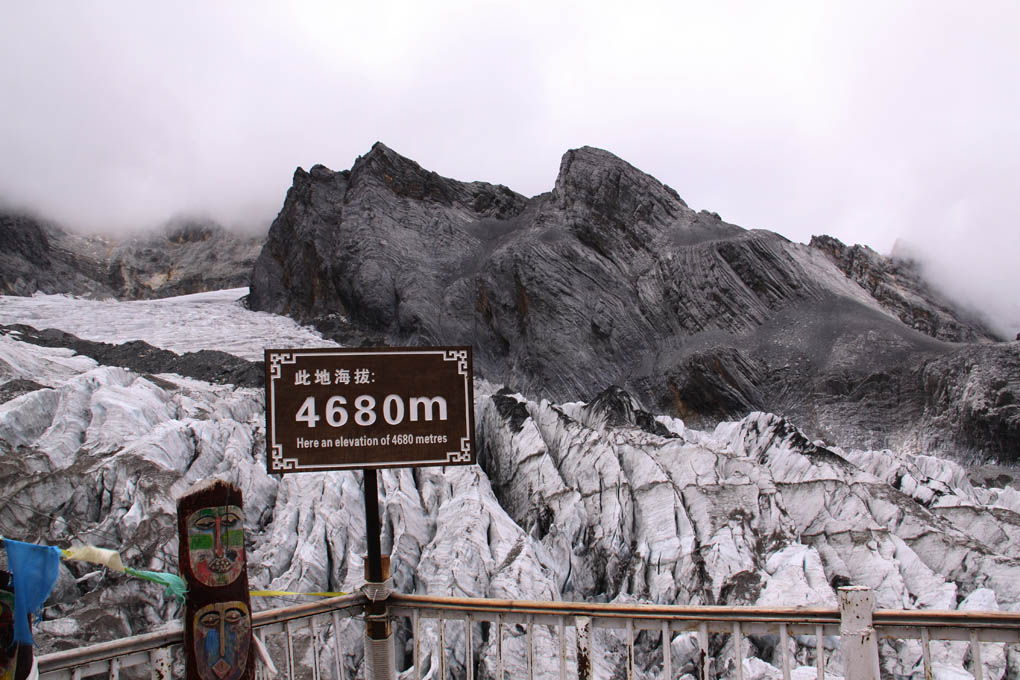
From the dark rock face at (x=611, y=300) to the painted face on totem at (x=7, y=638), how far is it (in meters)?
23.2

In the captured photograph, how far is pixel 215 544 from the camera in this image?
4.41m

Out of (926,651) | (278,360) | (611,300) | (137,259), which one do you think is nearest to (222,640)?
(278,360)

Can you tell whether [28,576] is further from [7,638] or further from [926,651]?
[926,651]

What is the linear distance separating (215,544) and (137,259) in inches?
2811

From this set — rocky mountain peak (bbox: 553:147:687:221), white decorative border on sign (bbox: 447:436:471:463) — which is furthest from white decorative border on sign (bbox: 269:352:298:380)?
rocky mountain peak (bbox: 553:147:687:221)

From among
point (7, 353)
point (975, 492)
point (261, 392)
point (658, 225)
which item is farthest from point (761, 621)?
point (658, 225)

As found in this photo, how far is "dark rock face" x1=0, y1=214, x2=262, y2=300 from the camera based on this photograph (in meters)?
53.9

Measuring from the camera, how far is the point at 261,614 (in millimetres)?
4809

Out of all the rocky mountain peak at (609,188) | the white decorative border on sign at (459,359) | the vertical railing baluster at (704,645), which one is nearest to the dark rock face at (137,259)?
the rocky mountain peak at (609,188)

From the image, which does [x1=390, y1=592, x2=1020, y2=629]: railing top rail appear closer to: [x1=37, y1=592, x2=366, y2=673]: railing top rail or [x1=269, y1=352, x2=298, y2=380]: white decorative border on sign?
[x1=37, y1=592, x2=366, y2=673]: railing top rail

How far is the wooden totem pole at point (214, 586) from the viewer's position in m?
4.36

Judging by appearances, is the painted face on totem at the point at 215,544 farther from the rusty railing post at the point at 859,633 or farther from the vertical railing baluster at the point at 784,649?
the rusty railing post at the point at 859,633

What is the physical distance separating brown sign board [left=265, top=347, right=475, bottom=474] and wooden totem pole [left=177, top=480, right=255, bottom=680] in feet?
2.53

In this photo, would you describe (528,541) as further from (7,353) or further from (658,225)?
(658,225)
